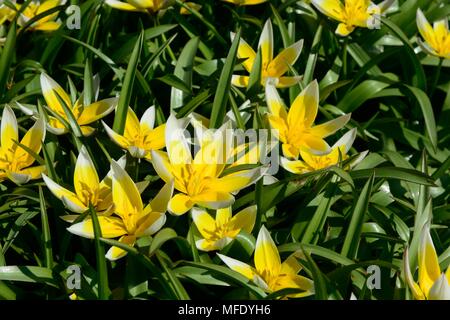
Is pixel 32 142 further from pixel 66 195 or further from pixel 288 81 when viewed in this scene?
pixel 288 81

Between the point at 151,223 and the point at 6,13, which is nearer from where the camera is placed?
the point at 151,223

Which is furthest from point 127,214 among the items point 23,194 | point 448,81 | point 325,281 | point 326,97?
point 448,81

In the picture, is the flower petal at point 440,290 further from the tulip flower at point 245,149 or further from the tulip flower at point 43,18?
the tulip flower at point 43,18

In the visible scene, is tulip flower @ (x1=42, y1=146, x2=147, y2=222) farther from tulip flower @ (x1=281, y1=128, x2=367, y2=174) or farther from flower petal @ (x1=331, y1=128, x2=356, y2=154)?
flower petal @ (x1=331, y1=128, x2=356, y2=154)

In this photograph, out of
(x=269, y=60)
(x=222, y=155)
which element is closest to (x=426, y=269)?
(x=222, y=155)

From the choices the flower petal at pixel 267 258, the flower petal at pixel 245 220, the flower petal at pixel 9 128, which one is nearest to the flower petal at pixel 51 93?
the flower petal at pixel 9 128
